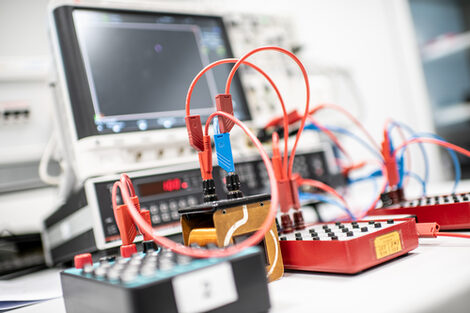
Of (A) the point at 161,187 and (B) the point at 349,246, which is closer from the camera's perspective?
(B) the point at 349,246

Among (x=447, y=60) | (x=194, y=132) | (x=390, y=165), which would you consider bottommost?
(x=390, y=165)

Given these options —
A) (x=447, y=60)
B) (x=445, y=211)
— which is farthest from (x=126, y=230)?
(x=447, y=60)

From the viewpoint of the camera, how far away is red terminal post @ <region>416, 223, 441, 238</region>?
587 mm

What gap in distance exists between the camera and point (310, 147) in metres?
1.10

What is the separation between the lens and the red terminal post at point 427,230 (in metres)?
0.59

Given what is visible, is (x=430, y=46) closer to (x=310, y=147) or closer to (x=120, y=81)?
(x=310, y=147)

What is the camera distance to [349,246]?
1.55 feet

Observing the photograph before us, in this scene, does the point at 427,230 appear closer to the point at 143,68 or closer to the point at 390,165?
the point at 390,165

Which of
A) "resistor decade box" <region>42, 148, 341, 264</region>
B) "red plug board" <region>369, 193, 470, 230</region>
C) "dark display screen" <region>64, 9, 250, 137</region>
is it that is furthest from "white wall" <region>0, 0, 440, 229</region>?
"red plug board" <region>369, 193, 470, 230</region>

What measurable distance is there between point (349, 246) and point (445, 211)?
28 centimetres

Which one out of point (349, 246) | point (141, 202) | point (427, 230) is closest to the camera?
point (349, 246)

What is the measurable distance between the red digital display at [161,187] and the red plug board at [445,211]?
0.43 meters

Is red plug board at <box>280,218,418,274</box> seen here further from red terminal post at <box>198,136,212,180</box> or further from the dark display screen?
the dark display screen

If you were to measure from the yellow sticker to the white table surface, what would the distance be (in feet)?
0.05
